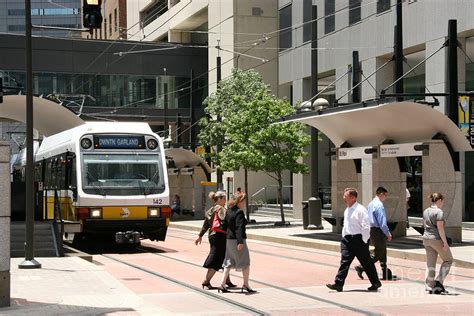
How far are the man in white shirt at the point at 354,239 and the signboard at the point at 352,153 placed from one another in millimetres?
12148

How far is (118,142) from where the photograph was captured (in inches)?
945

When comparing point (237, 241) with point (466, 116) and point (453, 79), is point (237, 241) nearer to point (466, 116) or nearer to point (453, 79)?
point (453, 79)

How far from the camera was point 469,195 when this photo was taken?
3431cm

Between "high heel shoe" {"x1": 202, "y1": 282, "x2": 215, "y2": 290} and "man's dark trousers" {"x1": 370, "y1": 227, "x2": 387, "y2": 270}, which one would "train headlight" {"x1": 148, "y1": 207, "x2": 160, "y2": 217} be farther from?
"high heel shoe" {"x1": 202, "y1": 282, "x2": 215, "y2": 290}

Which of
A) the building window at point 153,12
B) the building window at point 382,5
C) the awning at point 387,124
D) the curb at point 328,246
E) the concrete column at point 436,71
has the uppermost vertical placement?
the building window at point 153,12

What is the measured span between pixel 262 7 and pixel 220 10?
334 cm

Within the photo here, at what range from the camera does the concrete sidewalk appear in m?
20.5

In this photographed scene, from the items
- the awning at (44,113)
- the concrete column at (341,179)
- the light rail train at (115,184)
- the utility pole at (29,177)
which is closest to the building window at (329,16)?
the awning at (44,113)

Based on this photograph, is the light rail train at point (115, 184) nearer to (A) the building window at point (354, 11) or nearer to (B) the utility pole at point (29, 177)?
(B) the utility pole at point (29, 177)

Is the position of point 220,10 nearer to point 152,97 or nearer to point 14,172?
point 152,97

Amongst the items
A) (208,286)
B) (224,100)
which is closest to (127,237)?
(208,286)

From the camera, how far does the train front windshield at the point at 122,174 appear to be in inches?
916

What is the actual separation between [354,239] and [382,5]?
1052 inches

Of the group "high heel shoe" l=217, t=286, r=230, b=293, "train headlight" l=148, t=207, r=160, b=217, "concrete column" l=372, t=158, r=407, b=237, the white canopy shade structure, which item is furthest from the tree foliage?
"high heel shoe" l=217, t=286, r=230, b=293
